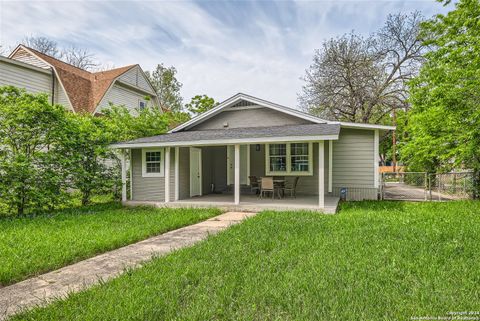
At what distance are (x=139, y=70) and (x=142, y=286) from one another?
2026cm

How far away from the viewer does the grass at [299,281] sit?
8.71 ft

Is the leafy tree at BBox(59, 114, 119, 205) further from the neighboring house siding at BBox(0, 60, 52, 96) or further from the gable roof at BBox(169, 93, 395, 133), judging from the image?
the neighboring house siding at BBox(0, 60, 52, 96)

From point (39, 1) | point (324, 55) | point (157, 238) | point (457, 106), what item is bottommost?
point (157, 238)

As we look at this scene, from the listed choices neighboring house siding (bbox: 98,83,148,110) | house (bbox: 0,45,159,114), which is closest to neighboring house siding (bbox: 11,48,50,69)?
house (bbox: 0,45,159,114)

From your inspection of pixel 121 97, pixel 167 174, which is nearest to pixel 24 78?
pixel 121 97

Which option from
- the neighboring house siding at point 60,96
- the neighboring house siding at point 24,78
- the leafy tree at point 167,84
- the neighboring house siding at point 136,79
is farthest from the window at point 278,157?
the leafy tree at point 167,84

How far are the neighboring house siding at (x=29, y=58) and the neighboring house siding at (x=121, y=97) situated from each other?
3398 millimetres

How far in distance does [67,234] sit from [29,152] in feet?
14.3

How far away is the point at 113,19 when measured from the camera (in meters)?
10.1

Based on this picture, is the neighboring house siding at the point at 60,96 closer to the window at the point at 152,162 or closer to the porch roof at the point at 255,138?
the porch roof at the point at 255,138

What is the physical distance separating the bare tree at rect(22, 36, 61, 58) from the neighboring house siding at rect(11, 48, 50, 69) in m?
13.6

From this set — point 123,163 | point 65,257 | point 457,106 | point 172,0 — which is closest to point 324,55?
point 457,106

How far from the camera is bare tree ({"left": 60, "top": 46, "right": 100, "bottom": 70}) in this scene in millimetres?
28906

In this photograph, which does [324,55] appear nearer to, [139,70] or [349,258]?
[139,70]
